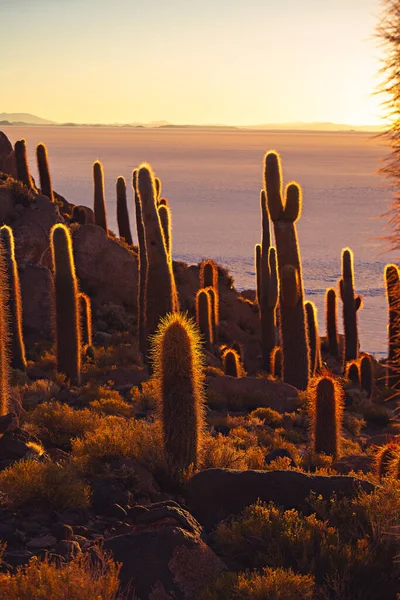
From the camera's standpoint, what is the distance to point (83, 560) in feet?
18.6

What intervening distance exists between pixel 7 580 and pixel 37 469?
2.25 metres

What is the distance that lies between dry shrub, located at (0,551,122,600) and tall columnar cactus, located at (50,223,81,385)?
11.8m

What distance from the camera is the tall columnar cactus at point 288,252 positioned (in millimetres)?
19625

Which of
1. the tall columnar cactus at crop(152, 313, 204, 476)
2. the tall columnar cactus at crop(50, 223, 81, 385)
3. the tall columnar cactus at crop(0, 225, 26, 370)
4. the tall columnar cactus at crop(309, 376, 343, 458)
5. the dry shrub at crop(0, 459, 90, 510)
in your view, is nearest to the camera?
the dry shrub at crop(0, 459, 90, 510)

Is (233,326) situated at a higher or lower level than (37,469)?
lower

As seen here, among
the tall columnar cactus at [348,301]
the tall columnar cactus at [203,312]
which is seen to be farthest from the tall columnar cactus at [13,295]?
the tall columnar cactus at [348,301]

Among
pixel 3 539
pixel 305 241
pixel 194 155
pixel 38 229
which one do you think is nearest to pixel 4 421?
pixel 3 539

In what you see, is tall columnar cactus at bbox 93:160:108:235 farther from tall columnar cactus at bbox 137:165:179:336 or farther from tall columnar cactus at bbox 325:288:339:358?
tall columnar cactus at bbox 137:165:179:336

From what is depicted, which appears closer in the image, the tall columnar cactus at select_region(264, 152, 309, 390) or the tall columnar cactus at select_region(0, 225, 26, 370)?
the tall columnar cactus at select_region(0, 225, 26, 370)

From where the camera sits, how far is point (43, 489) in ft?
23.5

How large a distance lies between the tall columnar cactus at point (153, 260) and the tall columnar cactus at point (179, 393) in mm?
9026

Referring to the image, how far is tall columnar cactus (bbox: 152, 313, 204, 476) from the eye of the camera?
29.1 feet

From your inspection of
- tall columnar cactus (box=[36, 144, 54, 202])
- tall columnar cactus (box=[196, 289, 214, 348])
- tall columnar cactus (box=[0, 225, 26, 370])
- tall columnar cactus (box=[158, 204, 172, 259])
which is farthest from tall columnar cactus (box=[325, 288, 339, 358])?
tall columnar cactus (box=[0, 225, 26, 370])

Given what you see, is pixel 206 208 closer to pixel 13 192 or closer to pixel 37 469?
pixel 13 192
